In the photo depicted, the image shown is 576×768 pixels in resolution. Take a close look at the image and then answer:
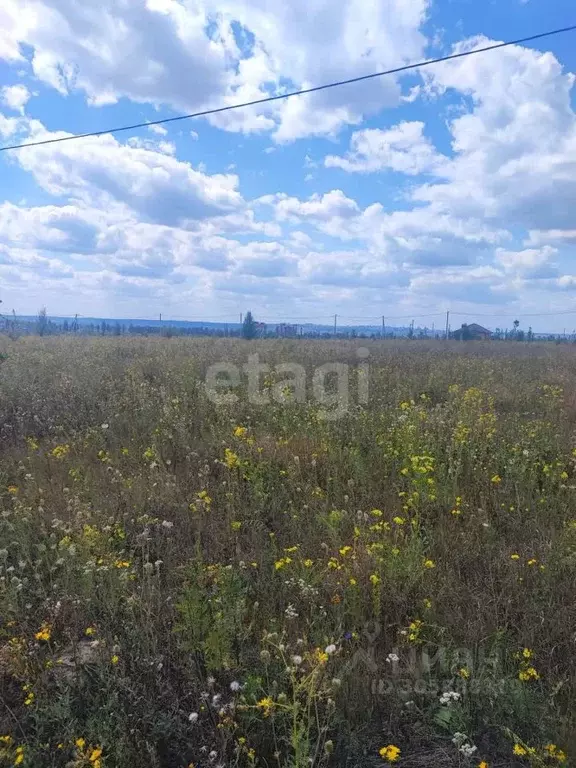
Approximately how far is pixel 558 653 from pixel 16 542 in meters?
3.13

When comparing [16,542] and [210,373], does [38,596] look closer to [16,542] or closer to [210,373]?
[16,542]

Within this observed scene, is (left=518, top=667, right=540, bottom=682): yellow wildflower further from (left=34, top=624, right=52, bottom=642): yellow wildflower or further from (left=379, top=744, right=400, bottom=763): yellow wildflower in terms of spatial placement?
(left=34, top=624, right=52, bottom=642): yellow wildflower

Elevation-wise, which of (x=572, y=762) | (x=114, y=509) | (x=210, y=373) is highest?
(x=210, y=373)

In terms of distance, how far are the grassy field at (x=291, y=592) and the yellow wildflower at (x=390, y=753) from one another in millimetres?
20

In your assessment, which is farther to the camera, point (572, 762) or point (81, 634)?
point (81, 634)

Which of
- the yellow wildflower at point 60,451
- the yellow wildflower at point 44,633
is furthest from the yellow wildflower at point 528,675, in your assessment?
the yellow wildflower at point 60,451

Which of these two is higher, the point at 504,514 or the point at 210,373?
the point at 210,373

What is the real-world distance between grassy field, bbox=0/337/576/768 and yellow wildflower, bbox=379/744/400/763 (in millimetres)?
20

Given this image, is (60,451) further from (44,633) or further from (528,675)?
(528,675)

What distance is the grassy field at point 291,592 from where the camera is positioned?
2.10 metres

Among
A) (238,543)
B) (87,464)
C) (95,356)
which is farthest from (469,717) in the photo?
(95,356)

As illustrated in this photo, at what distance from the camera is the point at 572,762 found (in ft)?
6.33

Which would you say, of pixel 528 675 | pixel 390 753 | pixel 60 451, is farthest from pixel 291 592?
pixel 60 451

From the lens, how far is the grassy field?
210 cm
